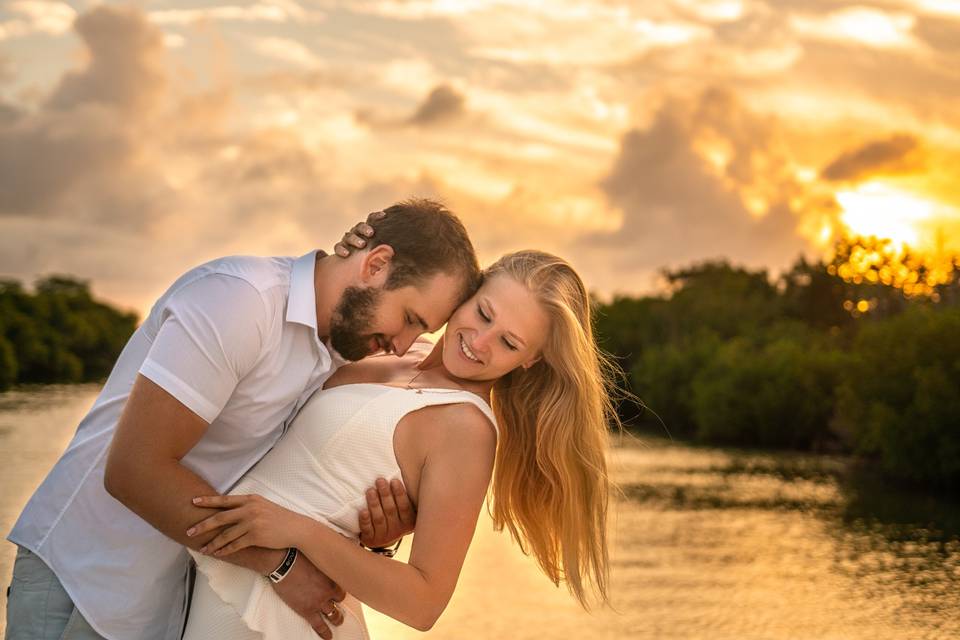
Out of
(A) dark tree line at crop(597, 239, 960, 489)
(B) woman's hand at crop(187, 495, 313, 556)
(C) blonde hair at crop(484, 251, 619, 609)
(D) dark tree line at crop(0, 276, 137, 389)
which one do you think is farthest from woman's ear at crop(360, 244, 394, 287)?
(D) dark tree line at crop(0, 276, 137, 389)

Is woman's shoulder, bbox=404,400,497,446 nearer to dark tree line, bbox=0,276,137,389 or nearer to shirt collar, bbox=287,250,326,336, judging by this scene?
shirt collar, bbox=287,250,326,336

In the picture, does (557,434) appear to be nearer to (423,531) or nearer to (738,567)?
(423,531)

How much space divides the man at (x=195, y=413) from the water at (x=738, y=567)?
40.5 feet

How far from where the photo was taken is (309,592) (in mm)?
3074

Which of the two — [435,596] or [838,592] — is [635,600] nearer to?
[838,592]

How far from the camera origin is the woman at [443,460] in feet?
10.00

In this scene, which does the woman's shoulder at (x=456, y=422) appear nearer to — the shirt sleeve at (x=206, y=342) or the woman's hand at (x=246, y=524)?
the woman's hand at (x=246, y=524)

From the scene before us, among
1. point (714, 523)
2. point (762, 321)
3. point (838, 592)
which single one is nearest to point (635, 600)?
point (838, 592)

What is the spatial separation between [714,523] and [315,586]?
2203 centimetres

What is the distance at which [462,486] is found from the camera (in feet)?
10.2

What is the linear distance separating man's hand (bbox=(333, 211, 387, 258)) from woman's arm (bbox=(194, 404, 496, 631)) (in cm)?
48

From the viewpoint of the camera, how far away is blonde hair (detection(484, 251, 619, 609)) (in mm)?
3529

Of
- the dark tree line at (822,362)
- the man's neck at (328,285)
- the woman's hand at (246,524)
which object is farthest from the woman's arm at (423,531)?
the dark tree line at (822,362)

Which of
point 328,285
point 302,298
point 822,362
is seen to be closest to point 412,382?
point 328,285
